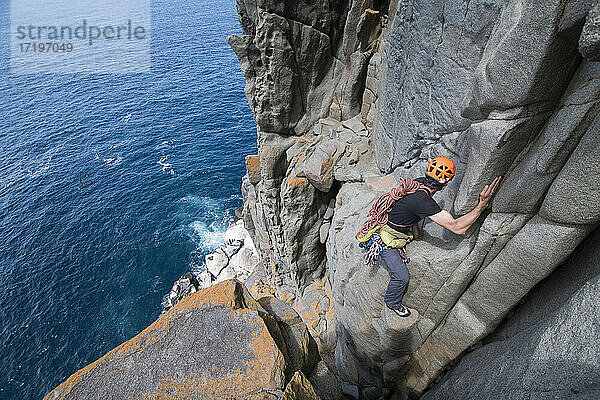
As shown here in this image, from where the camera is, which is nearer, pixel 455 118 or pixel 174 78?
pixel 455 118

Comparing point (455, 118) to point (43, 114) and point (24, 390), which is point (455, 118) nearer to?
point (24, 390)

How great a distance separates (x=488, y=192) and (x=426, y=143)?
12.4ft

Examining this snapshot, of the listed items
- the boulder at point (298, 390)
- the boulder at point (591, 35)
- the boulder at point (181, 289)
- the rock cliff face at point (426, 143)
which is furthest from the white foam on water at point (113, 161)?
the boulder at point (591, 35)

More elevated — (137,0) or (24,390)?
(137,0)

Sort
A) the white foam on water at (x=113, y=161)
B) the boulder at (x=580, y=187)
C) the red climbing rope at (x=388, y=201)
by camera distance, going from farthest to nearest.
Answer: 1. the white foam on water at (x=113, y=161)
2. the red climbing rope at (x=388, y=201)
3. the boulder at (x=580, y=187)

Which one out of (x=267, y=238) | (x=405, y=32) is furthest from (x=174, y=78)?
(x=405, y=32)

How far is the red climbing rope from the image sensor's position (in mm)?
7954

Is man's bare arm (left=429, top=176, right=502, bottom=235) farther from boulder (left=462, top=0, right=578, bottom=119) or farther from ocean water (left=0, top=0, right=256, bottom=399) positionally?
ocean water (left=0, top=0, right=256, bottom=399)

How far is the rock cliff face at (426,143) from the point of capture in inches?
225

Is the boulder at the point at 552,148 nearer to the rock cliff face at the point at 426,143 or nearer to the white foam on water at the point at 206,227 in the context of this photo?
the rock cliff face at the point at 426,143

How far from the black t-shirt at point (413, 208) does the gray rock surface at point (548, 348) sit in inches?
113

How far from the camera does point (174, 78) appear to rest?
70.6 metres

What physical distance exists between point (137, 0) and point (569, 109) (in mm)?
211340

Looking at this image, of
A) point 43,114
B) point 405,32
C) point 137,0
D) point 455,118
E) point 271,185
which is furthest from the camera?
point 137,0
